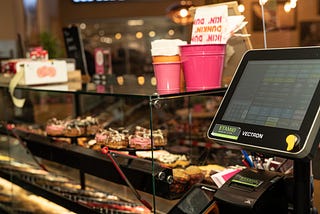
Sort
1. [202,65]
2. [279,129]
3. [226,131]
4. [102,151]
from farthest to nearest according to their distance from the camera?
[102,151] < [202,65] < [226,131] < [279,129]

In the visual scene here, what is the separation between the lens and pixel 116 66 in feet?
20.6

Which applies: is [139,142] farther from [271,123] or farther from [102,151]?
[271,123]

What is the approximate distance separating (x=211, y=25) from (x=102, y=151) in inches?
27.5

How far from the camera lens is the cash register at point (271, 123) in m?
1.01

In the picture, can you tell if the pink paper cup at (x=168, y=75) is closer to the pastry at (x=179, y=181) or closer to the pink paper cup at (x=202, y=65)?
the pink paper cup at (x=202, y=65)

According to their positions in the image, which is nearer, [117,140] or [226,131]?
[226,131]

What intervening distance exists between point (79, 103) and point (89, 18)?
3711mm

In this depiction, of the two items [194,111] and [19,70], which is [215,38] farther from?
[194,111]

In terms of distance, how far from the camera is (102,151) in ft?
6.18

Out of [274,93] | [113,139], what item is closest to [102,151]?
[113,139]

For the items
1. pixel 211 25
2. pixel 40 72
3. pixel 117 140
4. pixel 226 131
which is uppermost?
pixel 211 25

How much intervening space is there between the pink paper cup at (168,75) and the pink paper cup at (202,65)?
35 millimetres

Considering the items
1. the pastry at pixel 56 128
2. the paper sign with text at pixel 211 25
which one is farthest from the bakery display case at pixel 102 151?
the paper sign with text at pixel 211 25

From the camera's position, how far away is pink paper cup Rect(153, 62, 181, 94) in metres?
1.56
